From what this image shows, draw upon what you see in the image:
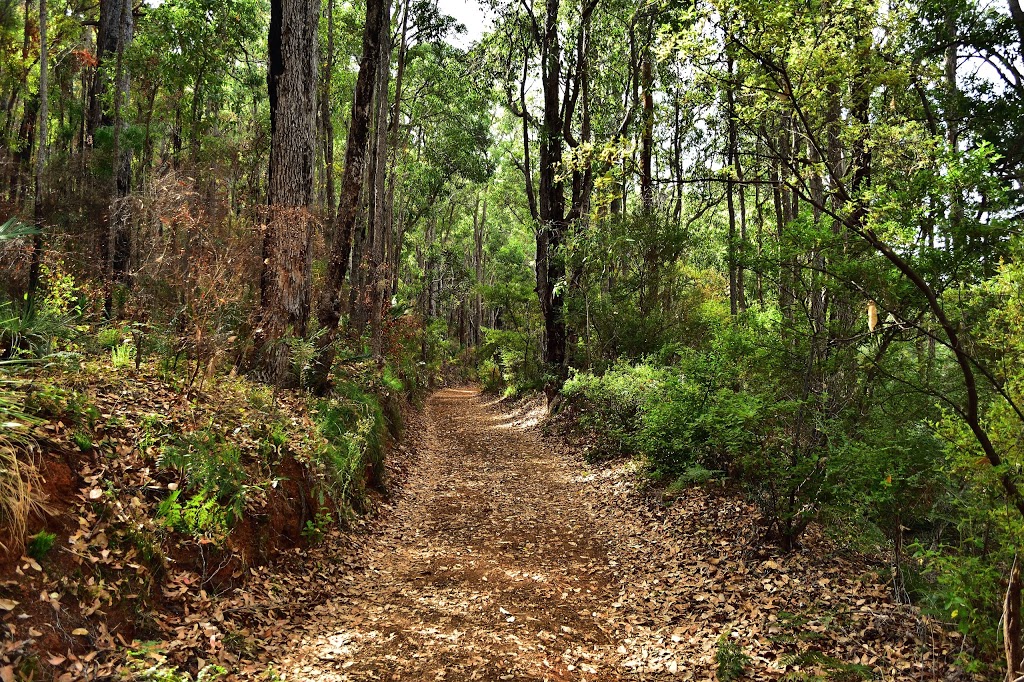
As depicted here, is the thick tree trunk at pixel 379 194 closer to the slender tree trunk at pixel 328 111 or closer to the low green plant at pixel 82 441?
the slender tree trunk at pixel 328 111

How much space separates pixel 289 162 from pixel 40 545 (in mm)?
5791

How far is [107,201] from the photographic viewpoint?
1072 cm

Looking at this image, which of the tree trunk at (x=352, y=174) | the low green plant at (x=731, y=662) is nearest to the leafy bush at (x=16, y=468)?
the low green plant at (x=731, y=662)

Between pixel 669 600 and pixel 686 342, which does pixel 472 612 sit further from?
pixel 686 342

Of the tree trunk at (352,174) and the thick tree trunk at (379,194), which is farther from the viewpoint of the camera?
the thick tree trunk at (379,194)

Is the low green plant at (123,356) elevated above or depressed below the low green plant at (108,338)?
below

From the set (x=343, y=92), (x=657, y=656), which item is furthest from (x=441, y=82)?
(x=657, y=656)

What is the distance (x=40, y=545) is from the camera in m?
3.08

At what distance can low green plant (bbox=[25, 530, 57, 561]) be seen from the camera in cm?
305

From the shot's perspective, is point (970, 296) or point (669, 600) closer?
point (970, 296)

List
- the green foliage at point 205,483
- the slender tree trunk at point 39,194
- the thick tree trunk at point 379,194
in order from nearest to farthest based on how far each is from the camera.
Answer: the green foliage at point 205,483 → the slender tree trunk at point 39,194 → the thick tree trunk at point 379,194

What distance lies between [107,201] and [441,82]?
13.4 metres

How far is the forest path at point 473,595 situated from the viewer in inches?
159

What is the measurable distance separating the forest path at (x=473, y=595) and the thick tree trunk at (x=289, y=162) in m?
2.89
